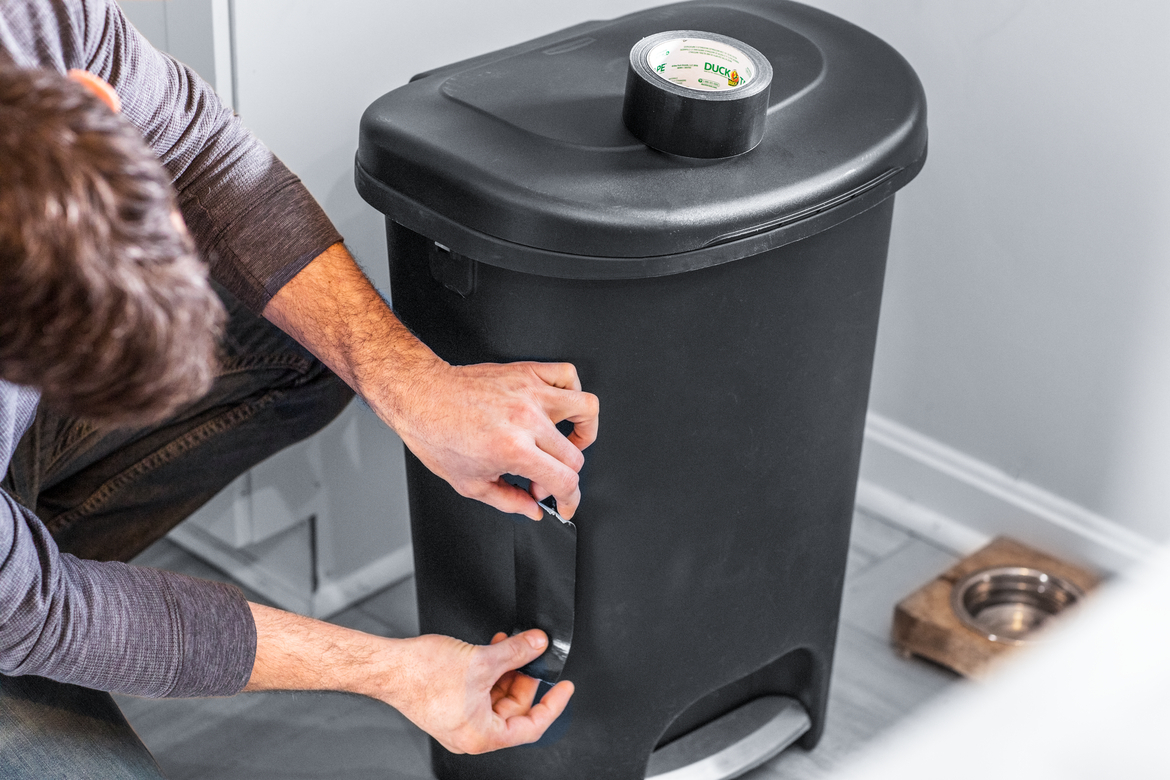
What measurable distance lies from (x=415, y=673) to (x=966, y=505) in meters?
0.96

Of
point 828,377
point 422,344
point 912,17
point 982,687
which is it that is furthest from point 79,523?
point 912,17

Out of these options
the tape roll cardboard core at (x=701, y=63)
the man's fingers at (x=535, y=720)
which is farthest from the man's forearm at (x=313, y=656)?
the tape roll cardboard core at (x=701, y=63)

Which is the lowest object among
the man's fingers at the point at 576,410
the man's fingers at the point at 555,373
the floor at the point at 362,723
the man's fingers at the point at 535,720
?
the floor at the point at 362,723

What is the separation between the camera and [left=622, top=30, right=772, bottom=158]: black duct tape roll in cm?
100

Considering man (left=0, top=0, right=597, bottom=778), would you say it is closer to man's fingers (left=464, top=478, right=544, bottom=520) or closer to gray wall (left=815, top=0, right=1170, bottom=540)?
man's fingers (left=464, top=478, right=544, bottom=520)

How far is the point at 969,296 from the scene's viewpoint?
1662 mm

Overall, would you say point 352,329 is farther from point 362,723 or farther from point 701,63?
point 362,723

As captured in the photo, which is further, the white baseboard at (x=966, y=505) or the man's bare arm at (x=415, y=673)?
the white baseboard at (x=966, y=505)

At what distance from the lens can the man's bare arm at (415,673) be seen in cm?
105

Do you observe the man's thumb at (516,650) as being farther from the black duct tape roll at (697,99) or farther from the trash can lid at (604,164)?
the black duct tape roll at (697,99)

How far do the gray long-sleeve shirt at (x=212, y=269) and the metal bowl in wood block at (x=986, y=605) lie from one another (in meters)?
0.87

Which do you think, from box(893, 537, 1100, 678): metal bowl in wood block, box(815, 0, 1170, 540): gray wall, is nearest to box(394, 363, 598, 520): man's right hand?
box(893, 537, 1100, 678): metal bowl in wood block

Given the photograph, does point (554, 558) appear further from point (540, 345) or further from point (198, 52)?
point (198, 52)

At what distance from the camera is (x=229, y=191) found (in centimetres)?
113
